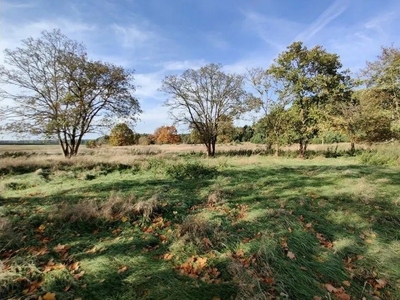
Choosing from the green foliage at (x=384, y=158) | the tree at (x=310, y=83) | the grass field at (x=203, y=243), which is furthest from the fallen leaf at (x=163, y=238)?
the tree at (x=310, y=83)

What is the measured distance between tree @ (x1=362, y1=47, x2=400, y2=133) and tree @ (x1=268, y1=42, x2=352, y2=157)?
171 cm

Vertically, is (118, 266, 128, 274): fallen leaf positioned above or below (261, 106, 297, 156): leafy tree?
below

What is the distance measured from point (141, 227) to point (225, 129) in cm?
1797

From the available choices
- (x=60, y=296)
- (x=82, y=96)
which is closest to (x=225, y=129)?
(x=82, y=96)

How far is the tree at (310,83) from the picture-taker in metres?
16.5

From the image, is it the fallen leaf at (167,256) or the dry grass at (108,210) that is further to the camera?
the dry grass at (108,210)

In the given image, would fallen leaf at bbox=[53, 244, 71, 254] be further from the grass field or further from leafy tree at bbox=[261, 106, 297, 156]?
leafy tree at bbox=[261, 106, 297, 156]

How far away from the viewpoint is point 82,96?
15375mm

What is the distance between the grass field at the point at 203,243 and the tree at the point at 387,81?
13631mm

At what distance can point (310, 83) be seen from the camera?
1647cm

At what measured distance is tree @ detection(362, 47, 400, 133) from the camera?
15734 millimetres

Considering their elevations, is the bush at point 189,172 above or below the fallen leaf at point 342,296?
above

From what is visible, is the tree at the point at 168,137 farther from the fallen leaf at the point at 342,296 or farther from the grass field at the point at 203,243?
the fallen leaf at the point at 342,296

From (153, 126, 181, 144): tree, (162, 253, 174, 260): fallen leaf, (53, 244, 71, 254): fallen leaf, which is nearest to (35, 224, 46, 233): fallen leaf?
(53, 244, 71, 254): fallen leaf
